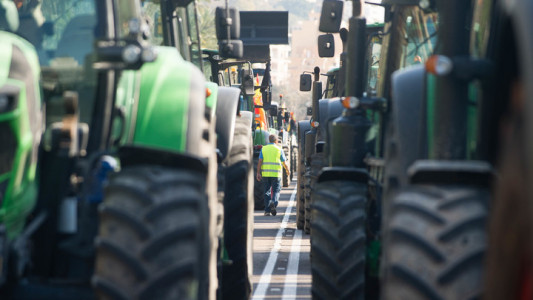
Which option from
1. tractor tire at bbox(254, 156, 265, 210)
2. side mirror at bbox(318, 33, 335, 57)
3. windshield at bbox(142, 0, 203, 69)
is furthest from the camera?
tractor tire at bbox(254, 156, 265, 210)

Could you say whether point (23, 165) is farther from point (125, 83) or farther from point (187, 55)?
point (187, 55)

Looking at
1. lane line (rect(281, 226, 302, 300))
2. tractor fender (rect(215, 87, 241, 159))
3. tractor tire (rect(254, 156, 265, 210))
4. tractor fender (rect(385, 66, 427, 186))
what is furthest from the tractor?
tractor tire (rect(254, 156, 265, 210))

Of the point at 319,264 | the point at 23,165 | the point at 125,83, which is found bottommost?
the point at 319,264

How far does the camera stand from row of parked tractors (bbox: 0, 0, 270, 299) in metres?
4.77

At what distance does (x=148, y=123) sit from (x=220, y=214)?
6.28 feet

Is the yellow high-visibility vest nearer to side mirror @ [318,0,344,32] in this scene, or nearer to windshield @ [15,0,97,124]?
side mirror @ [318,0,344,32]

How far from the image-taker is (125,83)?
6.00 meters

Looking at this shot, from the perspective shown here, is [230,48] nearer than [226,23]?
No

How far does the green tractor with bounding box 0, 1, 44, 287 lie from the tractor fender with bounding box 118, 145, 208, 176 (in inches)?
20.1

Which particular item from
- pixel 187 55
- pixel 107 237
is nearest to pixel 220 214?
pixel 187 55

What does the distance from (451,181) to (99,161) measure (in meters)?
2.01

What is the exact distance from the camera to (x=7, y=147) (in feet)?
17.1

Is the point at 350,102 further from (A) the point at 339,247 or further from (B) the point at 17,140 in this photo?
(B) the point at 17,140

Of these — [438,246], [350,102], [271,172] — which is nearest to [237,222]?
[350,102]
